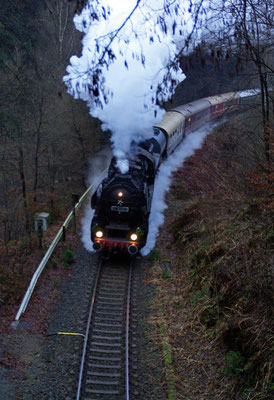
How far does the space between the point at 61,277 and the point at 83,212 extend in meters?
6.13

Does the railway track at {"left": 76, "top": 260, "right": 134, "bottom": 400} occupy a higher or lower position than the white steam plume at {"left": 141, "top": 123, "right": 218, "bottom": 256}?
lower

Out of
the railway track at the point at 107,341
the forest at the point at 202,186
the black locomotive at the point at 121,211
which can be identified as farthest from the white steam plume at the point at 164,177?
the railway track at the point at 107,341

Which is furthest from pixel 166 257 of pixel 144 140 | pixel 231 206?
pixel 144 140

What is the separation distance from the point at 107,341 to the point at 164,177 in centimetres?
1433

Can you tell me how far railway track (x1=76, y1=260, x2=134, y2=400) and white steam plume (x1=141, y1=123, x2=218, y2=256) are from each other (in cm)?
256

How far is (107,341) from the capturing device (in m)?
8.56

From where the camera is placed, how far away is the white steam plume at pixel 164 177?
15185 mm

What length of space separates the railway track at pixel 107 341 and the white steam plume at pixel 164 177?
2556 millimetres

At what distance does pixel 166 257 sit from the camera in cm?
1311

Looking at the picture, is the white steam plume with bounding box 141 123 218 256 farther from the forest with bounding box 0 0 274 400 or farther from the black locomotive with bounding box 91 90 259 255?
the black locomotive with bounding box 91 90 259 255

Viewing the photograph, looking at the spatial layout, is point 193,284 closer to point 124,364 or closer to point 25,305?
point 124,364

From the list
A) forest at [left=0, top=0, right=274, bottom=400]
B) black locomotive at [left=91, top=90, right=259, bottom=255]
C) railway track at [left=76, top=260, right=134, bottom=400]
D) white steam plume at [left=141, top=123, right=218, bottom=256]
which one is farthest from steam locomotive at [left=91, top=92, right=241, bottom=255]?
white steam plume at [left=141, top=123, right=218, bottom=256]

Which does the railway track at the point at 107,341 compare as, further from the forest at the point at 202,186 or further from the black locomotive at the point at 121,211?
the forest at the point at 202,186

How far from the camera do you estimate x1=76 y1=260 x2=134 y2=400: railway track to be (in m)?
7.09
